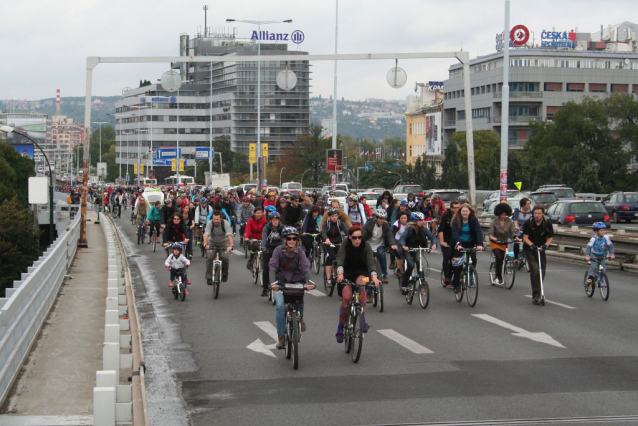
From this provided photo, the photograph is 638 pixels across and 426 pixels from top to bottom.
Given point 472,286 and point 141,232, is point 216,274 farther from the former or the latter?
point 141,232

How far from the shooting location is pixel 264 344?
1285cm

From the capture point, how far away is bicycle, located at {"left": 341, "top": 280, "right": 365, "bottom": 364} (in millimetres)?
11289

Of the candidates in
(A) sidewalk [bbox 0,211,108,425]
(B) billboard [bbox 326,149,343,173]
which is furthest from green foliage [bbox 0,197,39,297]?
(A) sidewalk [bbox 0,211,108,425]

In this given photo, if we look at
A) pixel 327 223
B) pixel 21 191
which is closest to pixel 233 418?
pixel 327 223

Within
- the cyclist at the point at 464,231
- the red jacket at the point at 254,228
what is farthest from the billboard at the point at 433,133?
the cyclist at the point at 464,231

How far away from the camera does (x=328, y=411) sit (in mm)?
8953

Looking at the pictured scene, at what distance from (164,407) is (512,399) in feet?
10.8

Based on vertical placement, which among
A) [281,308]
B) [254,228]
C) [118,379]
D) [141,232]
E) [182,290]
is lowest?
[141,232]

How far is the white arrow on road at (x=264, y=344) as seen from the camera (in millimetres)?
12297

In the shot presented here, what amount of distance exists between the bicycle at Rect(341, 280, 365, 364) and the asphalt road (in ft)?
0.60

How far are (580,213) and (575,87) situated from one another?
94.7 m

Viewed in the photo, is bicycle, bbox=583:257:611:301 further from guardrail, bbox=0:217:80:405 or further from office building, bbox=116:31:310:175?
office building, bbox=116:31:310:175

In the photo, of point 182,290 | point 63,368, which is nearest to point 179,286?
point 182,290

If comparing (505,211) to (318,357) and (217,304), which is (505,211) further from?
(318,357)
